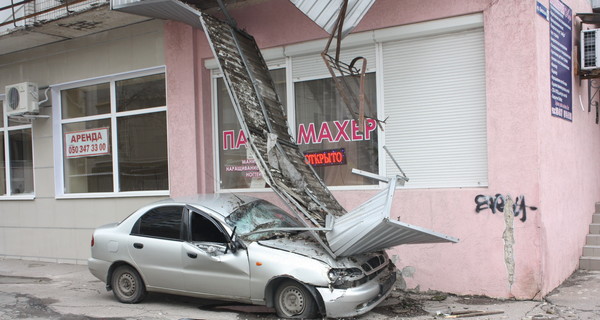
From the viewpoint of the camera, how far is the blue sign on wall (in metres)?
8.06

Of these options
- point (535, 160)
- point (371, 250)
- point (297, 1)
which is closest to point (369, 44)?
point (297, 1)

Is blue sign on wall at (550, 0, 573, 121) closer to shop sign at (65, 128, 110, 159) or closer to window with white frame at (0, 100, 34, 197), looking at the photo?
shop sign at (65, 128, 110, 159)

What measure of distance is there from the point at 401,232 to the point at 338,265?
835mm

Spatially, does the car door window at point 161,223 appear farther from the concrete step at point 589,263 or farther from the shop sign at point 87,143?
the concrete step at point 589,263

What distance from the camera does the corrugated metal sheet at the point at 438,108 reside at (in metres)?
8.00

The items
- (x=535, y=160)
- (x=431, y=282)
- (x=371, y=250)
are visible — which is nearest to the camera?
(x=371, y=250)

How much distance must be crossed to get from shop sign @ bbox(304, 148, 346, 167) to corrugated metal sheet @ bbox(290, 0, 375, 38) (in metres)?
2.05

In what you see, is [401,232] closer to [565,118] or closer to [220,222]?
[220,222]

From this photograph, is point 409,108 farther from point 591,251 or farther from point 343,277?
point 591,251

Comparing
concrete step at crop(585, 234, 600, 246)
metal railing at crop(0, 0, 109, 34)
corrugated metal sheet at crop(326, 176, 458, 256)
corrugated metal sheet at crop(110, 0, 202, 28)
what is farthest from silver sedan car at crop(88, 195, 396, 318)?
metal railing at crop(0, 0, 109, 34)

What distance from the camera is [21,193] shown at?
13.2 metres

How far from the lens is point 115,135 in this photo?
11680 millimetres

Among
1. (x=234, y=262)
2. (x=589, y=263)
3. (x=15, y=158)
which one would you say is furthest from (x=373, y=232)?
(x=15, y=158)

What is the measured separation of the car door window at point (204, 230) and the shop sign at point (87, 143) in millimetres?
5512
